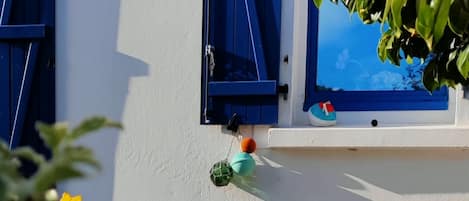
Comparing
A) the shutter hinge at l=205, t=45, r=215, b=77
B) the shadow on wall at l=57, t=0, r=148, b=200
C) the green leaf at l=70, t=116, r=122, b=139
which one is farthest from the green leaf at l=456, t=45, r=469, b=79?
the shadow on wall at l=57, t=0, r=148, b=200

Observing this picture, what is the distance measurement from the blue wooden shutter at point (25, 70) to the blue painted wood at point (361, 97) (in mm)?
1332

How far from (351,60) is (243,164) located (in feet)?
2.41

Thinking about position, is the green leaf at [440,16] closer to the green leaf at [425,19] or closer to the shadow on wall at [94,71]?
the green leaf at [425,19]

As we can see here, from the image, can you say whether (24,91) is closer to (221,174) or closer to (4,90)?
(4,90)

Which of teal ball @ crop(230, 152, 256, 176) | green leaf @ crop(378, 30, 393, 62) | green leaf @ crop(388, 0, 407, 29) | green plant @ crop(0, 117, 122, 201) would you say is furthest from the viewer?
teal ball @ crop(230, 152, 256, 176)

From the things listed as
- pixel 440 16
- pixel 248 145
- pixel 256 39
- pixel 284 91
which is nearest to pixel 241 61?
pixel 256 39

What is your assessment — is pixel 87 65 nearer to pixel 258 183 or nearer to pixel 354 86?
pixel 258 183

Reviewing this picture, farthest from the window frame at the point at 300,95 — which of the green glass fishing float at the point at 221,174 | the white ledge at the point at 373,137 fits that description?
the green glass fishing float at the point at 221,174

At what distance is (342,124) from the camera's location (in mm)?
2863

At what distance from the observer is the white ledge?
2559 millimetres

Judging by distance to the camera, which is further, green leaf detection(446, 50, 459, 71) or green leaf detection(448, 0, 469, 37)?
green leaf detection(446, 50, 459, 71)

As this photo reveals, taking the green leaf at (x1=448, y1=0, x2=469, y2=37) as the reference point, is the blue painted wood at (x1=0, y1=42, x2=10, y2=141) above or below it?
below

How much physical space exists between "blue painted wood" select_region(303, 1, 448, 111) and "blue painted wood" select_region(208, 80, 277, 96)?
232mm

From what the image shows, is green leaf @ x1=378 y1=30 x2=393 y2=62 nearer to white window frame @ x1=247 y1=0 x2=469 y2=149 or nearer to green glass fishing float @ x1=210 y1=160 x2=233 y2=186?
white window frame @ x1=247 y1=0 x2=469 y2=149
